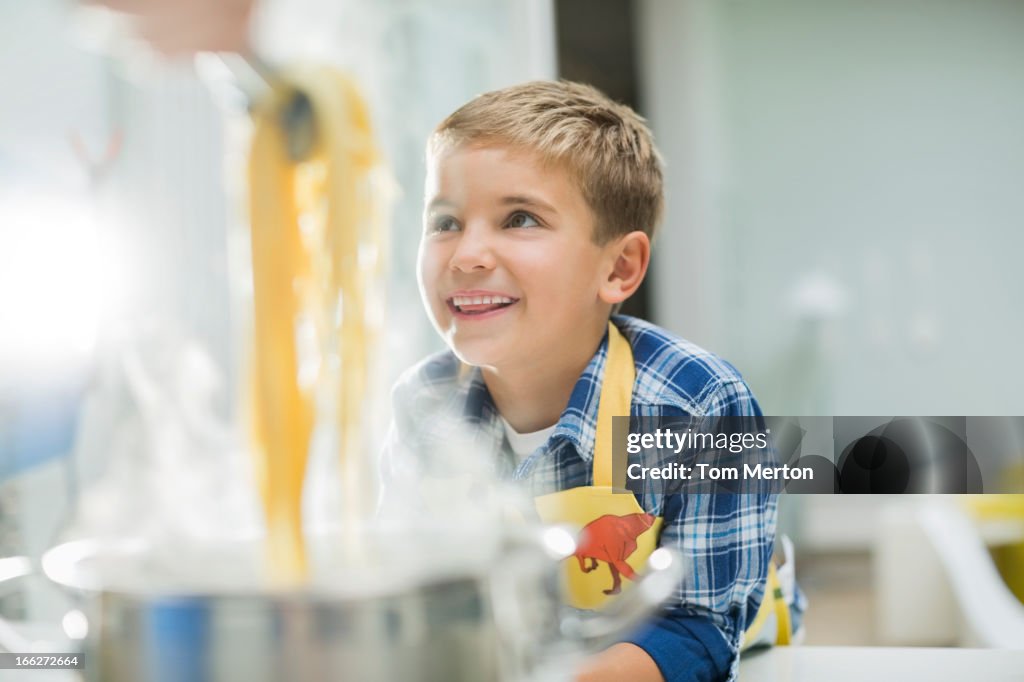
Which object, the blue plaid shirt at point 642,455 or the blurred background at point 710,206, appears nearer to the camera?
the blue plaid shirt at point 642,455

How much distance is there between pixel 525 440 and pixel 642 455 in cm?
8

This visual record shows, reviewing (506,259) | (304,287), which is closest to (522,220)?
(506,259)

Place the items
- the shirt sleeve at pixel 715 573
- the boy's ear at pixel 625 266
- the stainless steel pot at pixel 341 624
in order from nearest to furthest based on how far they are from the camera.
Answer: the stainless steel pot at pixel 341 624 → the shirt sleeve at pixel 715 573 → the boy's ear at pixel 625 266

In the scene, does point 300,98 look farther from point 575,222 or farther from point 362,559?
point 575,222

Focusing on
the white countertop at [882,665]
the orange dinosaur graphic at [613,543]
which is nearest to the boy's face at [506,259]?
the orange dinosaur graphic at [613,543]

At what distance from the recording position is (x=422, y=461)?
2.11ft

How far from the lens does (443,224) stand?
61 cm

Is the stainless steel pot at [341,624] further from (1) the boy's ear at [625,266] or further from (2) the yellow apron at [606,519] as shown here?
(1) the boy's ear at [625,266]

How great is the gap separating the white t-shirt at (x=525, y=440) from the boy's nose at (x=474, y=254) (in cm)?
11

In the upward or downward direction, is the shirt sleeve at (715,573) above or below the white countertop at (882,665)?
above

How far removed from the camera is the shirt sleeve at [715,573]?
0.53 metres

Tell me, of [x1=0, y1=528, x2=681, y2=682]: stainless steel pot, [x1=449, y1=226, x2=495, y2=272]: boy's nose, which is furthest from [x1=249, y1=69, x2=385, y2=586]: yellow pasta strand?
[x1=449, y1=226, x2=495, y2=272]: boy's nose

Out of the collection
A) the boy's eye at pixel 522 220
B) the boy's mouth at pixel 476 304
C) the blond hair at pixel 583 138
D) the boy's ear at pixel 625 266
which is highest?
the blond hair at pixel 583 138

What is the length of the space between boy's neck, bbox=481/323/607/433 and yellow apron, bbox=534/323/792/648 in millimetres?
19
